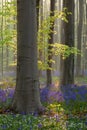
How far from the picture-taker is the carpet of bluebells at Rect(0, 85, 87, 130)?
6090mm

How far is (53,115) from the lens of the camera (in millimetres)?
7840

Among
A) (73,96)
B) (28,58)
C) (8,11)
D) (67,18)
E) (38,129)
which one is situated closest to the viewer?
(38,129)

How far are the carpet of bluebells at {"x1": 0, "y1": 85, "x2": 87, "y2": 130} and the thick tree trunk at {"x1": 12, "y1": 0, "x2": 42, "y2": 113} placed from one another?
360 millimetres

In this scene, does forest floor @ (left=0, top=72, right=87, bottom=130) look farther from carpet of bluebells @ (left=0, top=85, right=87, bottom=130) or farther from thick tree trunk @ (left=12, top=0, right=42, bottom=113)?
thick tree trunk @ (left=12, top=0, right=42, bottom=113)

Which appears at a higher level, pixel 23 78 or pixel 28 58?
pixel 28 58

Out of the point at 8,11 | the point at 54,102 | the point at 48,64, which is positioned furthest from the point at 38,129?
the point at 48,64

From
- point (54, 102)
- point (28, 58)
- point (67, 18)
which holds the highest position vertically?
point (67, 18)

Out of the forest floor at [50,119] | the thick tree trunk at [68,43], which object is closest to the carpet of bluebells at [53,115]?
the forest floor at [50,119]

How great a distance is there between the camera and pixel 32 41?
26.9 ft

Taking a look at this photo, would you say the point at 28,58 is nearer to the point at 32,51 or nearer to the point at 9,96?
the point at 32,51

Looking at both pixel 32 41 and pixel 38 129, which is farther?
pixel 32 41

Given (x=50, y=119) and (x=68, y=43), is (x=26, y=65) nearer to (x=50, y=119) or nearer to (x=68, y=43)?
(x=50, y=119)

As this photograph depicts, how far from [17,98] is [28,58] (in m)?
1.02

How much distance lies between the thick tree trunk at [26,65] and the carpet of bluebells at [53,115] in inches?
14.2
